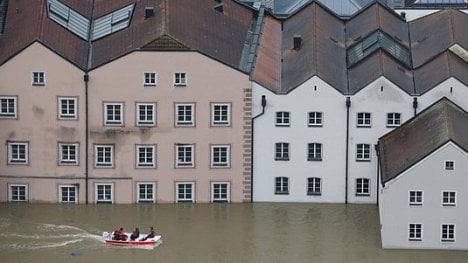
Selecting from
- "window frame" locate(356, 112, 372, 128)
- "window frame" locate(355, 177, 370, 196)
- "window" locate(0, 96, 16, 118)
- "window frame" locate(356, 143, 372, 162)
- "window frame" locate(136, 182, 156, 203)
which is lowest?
"window frame" locate(136, 182, 156, 203)

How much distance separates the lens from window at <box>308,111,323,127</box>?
344 ft

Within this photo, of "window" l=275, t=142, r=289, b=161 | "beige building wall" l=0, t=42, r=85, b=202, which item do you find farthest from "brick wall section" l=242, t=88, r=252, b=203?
"beige building wall" l=0, t=42, r=85, b=202

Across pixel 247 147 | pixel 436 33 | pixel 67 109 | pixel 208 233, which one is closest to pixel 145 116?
pixel 67 109

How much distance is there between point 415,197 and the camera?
312ft

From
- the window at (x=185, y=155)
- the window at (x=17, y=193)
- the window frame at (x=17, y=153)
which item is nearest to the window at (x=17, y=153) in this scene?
the window frame at (x=17, y=153)

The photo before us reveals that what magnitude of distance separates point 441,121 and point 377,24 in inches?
639

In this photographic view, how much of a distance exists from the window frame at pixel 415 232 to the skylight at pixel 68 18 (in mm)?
30400

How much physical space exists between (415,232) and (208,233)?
1476cm

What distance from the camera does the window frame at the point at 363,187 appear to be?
105312 millimetres

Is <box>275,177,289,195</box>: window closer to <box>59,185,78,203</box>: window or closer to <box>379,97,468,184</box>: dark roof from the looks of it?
<box>379,97,468,184</box>: dark roof

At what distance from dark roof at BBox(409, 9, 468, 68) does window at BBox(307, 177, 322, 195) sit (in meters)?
12.2

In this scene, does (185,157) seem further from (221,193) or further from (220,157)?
(221,193)

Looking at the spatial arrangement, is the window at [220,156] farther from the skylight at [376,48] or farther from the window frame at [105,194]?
the skylight at [376,48]

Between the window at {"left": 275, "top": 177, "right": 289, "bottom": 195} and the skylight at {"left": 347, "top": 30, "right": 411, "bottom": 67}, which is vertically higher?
the skylight at {"left": 347, "top": 30, "right": 411, "bottom": 67}
